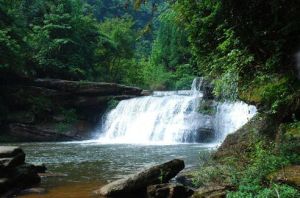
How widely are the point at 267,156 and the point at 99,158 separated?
9173 mm

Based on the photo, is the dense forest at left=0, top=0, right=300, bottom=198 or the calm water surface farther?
the calm water surface

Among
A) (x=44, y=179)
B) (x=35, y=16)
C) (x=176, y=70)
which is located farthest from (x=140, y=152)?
(x=176, y=70)

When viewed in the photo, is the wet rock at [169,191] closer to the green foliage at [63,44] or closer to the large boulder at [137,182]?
the large boulder at [137,182]

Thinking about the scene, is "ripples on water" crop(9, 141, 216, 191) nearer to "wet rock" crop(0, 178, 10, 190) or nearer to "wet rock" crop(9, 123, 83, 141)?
"wet rock" crop(0, 178, 10, 190)

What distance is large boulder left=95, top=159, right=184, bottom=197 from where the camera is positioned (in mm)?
9301

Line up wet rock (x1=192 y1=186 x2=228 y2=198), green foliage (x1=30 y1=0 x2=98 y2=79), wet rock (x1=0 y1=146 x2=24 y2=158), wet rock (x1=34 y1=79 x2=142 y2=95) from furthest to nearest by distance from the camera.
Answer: green foliage (x1=30 y1=0 x2=98 y2=79)
wet rock (x1=34 y1=79 x2=142 y2=95)
wet rock (x1=0 y1=146 x2=24 y2=158)
wet rock (x1=192 y1=186 x2=228 y2=198)

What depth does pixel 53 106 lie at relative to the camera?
96.3 ft

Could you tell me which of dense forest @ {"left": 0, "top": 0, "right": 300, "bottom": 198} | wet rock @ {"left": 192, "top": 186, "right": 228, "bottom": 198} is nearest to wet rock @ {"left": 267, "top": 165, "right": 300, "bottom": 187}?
dense forest @ {"left": 0, "top": 0, "right": 300, "bottom": 198}

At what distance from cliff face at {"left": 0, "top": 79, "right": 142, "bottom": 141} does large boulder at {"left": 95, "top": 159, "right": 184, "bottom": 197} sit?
59.8 ft

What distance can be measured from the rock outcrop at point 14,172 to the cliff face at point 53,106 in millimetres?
16267

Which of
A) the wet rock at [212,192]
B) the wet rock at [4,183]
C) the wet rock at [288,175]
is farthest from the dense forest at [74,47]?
the wet rock at [288,175]

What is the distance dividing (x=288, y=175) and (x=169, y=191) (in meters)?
2.51

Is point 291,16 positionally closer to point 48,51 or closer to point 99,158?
point 99,158

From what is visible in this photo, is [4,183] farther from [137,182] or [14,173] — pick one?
[137,182]
